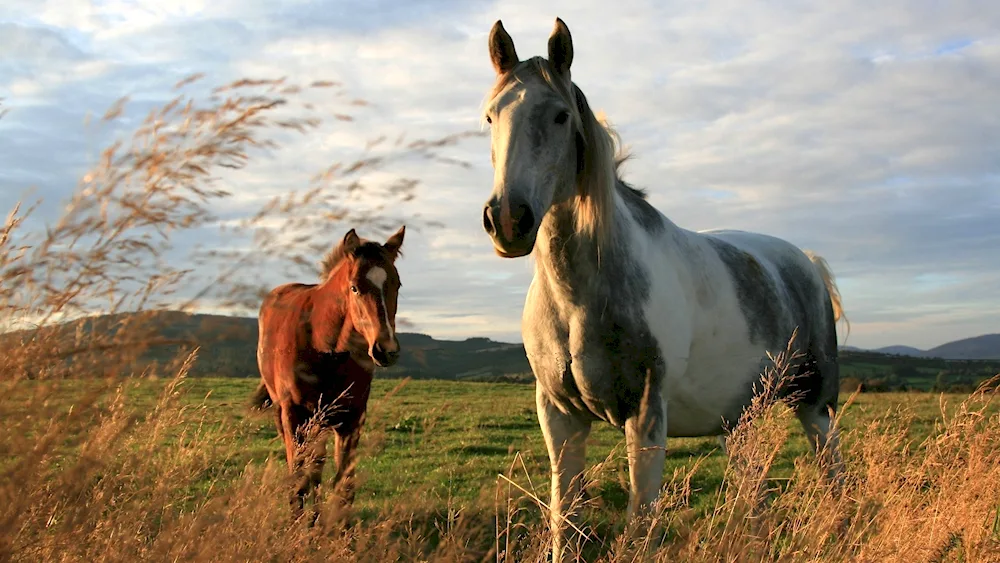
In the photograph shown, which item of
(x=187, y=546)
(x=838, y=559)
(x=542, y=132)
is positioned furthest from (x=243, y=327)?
(x=838, y=559)

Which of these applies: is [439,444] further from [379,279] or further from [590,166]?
[590,166]

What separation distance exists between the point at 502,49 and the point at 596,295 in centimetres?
137

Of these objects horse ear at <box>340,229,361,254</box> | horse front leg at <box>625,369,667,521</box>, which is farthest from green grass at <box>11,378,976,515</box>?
horse ear at <box>340,229,361,254</box>

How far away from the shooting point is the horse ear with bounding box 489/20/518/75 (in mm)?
3973

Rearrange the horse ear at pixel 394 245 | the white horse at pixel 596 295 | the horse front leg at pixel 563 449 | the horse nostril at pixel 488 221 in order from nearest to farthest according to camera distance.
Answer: the horse nostril at pixel 488 221 < the white horse at pixel 596 295 < the horse front leg at pixel 563 449 < the horse ear at pixel 394 245

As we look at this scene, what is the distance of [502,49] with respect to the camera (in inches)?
157

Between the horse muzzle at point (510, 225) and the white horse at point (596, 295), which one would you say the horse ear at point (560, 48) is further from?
the horse muzzle at point (510, 225)

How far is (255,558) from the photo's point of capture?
8.38 ft

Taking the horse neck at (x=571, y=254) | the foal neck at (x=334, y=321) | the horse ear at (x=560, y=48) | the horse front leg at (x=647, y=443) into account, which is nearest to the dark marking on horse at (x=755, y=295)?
the horse front leg at (x=647, y=443)

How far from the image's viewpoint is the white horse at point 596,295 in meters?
3.57

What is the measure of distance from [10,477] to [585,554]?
4.41 metres

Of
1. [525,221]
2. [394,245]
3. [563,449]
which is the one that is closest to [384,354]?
[394,245]

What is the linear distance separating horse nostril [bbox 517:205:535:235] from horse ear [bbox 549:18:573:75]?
951mm

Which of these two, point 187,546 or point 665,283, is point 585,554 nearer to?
point 665,283
